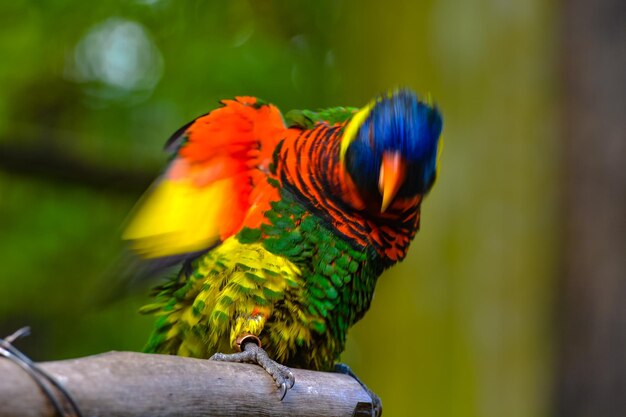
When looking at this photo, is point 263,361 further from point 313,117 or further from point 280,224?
point 313,117

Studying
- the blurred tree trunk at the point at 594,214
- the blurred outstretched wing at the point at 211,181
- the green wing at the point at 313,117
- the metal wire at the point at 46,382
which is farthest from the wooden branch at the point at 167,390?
the blurred tree trunk at the point at 594,214

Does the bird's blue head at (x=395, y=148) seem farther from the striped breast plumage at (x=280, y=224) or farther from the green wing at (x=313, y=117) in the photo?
the green wing at (x=313, y=117)

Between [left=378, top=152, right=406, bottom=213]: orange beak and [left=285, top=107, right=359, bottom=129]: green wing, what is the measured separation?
28 cm

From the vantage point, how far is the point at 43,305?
2863 millimetres

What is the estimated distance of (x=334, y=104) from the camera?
289 cm

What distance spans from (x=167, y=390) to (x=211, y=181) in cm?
84

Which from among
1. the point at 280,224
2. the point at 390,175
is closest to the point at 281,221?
the point at 280,224

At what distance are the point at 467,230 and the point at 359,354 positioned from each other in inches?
25.2

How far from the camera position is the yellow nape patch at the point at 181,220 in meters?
1.79

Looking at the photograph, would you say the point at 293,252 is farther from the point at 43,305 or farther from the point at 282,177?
the point at 43,305

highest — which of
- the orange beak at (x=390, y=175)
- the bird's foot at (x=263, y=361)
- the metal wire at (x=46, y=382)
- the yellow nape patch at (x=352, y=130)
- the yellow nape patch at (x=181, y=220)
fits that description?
the yellow nape patch at (x=352, y=130)

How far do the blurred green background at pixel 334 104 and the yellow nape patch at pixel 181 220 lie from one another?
115 millimetres

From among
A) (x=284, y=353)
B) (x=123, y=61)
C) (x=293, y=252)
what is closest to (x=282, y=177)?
(x=293, y=252)

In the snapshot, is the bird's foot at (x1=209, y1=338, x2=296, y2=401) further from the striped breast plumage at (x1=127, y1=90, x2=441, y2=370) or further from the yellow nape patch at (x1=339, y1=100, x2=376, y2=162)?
the yellow nape patch at (x1=339, y1=100, x2=376, y2=162)
